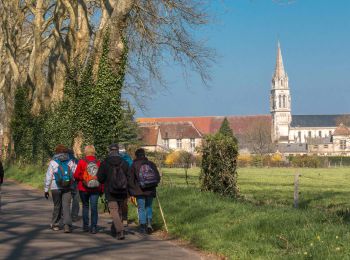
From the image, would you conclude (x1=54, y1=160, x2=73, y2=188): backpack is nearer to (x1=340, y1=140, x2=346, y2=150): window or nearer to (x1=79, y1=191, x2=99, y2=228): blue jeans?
(x1=79, y1=191, x2=99, y2=228): blue jeans

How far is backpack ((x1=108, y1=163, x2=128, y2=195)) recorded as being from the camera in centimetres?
1191

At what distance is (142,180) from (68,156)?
1613 millimetres

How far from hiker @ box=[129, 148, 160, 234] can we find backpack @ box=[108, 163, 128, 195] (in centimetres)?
56

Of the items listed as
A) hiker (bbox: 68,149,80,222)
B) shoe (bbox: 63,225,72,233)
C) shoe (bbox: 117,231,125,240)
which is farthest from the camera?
hiker (bbox: 68,149,80,222)

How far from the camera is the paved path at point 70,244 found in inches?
371

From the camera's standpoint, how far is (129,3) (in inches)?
779

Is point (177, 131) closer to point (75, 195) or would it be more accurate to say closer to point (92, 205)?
point (75, 195)

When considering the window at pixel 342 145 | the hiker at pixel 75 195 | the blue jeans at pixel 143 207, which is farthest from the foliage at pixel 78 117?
the window at pixel 342 145

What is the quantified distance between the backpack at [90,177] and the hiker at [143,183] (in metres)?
0.72

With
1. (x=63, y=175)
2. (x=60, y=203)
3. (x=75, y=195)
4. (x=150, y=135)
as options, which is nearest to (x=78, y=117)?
(x=75, y=195)

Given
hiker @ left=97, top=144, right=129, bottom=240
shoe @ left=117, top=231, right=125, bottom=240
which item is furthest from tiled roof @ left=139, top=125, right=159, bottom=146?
shoe @ left=117, top=231, right=125, bottom=240

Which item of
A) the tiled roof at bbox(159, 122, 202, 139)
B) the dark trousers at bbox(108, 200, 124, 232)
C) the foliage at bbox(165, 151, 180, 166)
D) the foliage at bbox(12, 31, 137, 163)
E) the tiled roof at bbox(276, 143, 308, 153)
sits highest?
the tiled roof at bbox(159, 122, 202, 139)

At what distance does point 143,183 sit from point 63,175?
1585 mm

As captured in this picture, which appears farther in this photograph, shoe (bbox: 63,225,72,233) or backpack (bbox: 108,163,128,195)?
shoe (bbox: 63,225,72,233)
